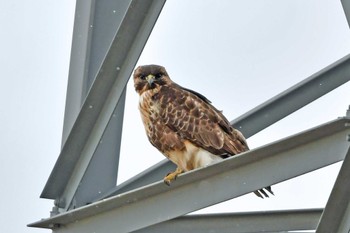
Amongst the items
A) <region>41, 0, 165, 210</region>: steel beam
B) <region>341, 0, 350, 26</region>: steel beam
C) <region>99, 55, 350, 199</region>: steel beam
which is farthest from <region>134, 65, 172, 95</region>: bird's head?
<region>341, 0, 350, 26</region>: steel beam

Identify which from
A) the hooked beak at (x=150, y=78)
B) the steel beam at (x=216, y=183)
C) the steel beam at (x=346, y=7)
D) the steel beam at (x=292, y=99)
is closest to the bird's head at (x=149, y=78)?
the hooked beak at (x=150, y=78)

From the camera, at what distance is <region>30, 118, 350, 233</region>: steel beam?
4.27m

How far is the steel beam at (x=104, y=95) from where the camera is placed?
17.6 ft

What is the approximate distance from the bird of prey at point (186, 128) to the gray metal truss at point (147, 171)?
11cm

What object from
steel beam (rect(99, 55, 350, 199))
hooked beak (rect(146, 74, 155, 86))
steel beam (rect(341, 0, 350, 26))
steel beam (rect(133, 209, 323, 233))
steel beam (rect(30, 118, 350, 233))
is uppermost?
hooked beak (rect(146, 74, 155, 86))

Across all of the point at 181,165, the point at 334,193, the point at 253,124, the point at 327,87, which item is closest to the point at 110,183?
the point at 181,165

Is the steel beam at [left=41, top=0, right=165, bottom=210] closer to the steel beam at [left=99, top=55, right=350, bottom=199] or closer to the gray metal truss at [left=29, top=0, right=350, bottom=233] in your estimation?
the gray metal truss at [left=29, top=0, right=350, bottom=233]

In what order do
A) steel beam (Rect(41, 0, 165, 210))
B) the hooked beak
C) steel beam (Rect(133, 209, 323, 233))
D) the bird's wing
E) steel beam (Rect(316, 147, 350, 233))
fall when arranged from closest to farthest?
steel beam (Rect(316, 147, 350, 233)) → steel beam (Rect(41, 0, 165, 210)) → steel beam (Rect(133, 209, 323, 233)) → the bird's wing → the hooked beak

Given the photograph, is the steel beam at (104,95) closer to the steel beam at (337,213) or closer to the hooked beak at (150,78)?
the hooked beak at (150,78)

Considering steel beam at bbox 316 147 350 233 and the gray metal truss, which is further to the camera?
the gray metal truss

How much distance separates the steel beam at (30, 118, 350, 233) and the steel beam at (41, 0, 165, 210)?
300 millimetres

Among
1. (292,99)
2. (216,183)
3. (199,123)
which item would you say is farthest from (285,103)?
(216,183)

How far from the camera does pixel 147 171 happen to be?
20.3ft

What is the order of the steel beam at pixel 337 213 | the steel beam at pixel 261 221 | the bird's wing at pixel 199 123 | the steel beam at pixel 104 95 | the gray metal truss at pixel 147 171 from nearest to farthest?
the steel beam at pixel 337 213
the gray metal truss at pixel 147 171
the steel beam at pixel 104 95
the steel beam at pixel 261 221
the bird's wing at pixel 199 123
